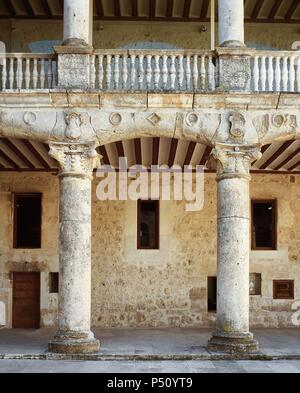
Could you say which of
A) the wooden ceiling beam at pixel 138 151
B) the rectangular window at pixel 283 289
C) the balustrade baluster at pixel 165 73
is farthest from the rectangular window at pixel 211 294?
the balustrade baluster at pixel 165 73

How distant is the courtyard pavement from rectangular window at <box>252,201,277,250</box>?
2.22 meters

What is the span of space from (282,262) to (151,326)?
3.62m

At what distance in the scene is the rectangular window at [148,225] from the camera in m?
15.7

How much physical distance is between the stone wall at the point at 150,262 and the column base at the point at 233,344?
4166mm

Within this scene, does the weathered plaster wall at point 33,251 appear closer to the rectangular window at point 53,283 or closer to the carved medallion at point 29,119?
the rectangular window at point 53,283

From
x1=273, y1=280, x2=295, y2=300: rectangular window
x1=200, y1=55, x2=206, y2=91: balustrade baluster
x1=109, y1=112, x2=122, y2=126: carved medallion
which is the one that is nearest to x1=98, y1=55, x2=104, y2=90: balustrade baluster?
x1=109, y1=112, x2=122, y2=126: carved medallion

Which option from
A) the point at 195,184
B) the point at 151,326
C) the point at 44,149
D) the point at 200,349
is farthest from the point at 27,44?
the point at 200,349

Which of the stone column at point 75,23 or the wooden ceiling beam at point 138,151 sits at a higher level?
the stone column at point 75,23

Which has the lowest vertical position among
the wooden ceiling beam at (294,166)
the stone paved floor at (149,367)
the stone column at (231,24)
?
the stone paved floor at (149,367)

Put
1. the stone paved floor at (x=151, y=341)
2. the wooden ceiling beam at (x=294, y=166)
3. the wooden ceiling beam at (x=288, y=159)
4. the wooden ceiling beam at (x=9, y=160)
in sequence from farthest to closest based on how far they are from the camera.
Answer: the wooden ceiling beam at (x=294, y=166), the wooden ceiling beam at (x=9, y=160), the wooden ceiling beam at (x=288, y=159), the stone paved floor at (x=151, y=341)

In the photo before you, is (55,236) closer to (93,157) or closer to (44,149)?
(44,149)

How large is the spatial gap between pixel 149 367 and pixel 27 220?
679cm

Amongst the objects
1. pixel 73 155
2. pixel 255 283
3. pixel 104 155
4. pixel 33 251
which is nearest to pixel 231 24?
pixel 73 155

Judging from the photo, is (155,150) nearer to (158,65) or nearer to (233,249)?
(158,65)
